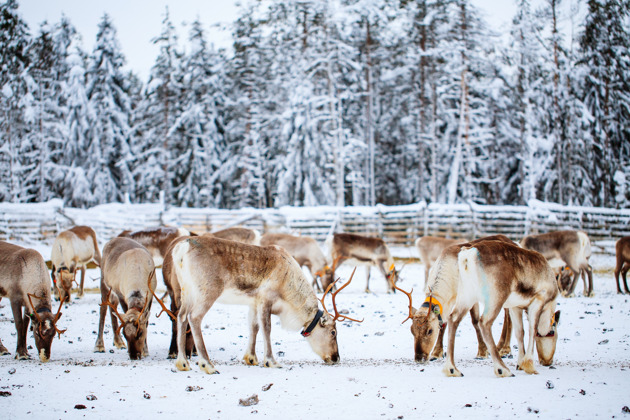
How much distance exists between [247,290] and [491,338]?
2.63 m

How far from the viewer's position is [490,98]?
30.8 meters

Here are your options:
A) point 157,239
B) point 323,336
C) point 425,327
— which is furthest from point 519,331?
point 157,239

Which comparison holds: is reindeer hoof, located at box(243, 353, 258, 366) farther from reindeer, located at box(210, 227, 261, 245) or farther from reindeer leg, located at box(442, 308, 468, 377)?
reindeer, located at box(210, 227, 261, 245)

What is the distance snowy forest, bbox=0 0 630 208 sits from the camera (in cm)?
2633

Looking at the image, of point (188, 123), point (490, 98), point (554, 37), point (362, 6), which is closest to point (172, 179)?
point (188, 123)

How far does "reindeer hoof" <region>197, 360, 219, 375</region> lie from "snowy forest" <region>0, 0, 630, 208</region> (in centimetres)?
2129

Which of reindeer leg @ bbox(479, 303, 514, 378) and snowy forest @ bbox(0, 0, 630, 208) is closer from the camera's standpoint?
reindeer leg @ bbox(479, 303, 514, 378)

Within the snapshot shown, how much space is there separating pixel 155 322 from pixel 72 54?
26.0 metres

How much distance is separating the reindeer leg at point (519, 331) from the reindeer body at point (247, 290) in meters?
1.96

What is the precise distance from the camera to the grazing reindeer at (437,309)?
226 inches

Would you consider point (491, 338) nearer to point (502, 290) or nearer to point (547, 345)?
point (502, 290)

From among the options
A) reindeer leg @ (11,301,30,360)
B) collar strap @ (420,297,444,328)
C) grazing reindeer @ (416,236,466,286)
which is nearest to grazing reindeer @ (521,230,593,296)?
grazing reindeer @ (416,236,466,286)

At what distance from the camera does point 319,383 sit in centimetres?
495

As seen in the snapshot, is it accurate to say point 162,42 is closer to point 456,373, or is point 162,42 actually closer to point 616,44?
point 616,44
